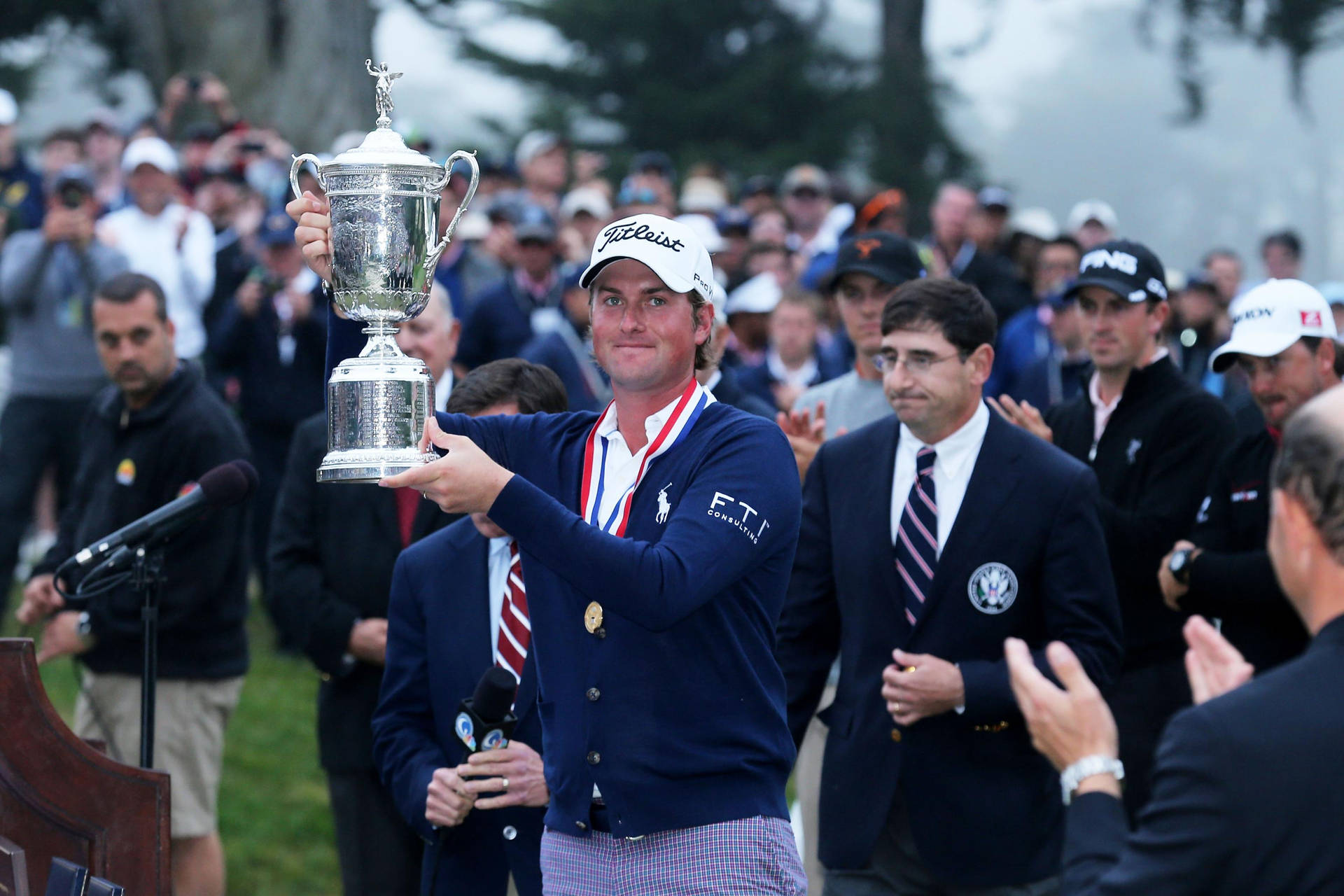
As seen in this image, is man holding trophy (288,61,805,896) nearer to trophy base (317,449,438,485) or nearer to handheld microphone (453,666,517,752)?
trophy base (317,449,438,485)

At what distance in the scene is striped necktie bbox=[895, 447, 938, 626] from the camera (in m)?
4.82

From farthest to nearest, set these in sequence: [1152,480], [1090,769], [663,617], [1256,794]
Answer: [1152,480] → [663,617] → [1090,769] → [1256,794]

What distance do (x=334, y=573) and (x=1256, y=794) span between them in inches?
159

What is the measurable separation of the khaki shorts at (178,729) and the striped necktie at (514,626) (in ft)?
6.97

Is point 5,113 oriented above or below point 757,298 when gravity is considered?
above

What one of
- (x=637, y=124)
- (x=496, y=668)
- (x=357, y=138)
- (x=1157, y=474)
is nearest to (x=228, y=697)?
(x=496, y=668)

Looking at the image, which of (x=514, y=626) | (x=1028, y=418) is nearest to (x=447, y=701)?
(x=514, y=626)

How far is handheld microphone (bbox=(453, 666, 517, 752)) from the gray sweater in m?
5.90

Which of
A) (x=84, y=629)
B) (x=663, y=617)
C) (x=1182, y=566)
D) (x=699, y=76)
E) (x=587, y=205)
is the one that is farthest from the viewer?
(x=699, y=76)

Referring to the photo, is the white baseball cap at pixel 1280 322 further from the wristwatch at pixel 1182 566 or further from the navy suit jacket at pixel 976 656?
the navy suit jacket at pixel 976 656

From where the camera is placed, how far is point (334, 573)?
5.89 m

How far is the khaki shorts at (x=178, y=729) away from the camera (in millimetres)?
6219

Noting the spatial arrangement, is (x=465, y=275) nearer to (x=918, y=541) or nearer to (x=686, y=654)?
(x=918, y=541)

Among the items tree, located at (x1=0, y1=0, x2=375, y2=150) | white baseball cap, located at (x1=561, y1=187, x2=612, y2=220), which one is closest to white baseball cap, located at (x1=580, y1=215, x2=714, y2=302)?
white baseball cap, located at (x1=561, y1=187, x2=612, y2=220)
